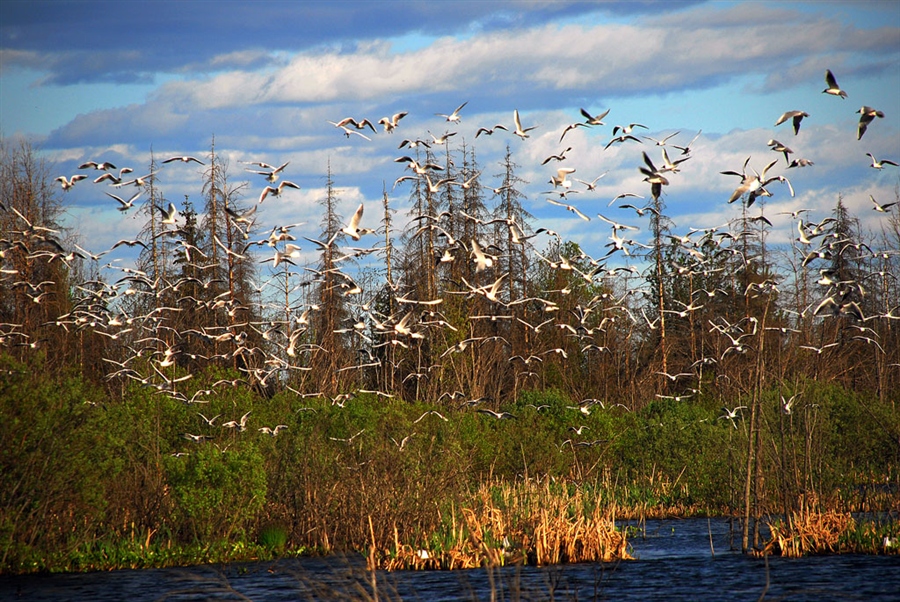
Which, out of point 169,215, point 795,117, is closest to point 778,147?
point 795,117

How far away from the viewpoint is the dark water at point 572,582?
19.6m

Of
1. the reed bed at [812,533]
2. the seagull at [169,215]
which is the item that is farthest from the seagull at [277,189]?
the reed bed at [812,533]

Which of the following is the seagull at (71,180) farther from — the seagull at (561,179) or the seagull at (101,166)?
the seagull at (561,179)

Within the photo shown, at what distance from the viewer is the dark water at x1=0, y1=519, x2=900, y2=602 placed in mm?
19625

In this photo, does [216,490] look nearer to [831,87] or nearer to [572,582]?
[572,582]

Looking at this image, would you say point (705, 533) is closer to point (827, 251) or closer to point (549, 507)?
point (549, 507)

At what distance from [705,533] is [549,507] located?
748 cm

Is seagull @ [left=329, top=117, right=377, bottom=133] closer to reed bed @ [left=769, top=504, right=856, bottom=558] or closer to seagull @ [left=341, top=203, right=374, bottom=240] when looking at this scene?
seagull @ [left=341, top=203, right=374, bottom=240]

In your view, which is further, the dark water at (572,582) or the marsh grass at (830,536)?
the marsh grass at (830,536)

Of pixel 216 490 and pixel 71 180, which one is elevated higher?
pixel 71 180

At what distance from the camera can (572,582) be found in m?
20.9

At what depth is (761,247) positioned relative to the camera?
61.9 m

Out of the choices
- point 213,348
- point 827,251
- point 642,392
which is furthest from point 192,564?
point 213,348

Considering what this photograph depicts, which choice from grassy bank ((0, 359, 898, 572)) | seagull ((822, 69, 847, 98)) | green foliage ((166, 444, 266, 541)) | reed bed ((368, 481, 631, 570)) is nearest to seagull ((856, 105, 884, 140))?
seagull ((822, 69, 847, 98))
